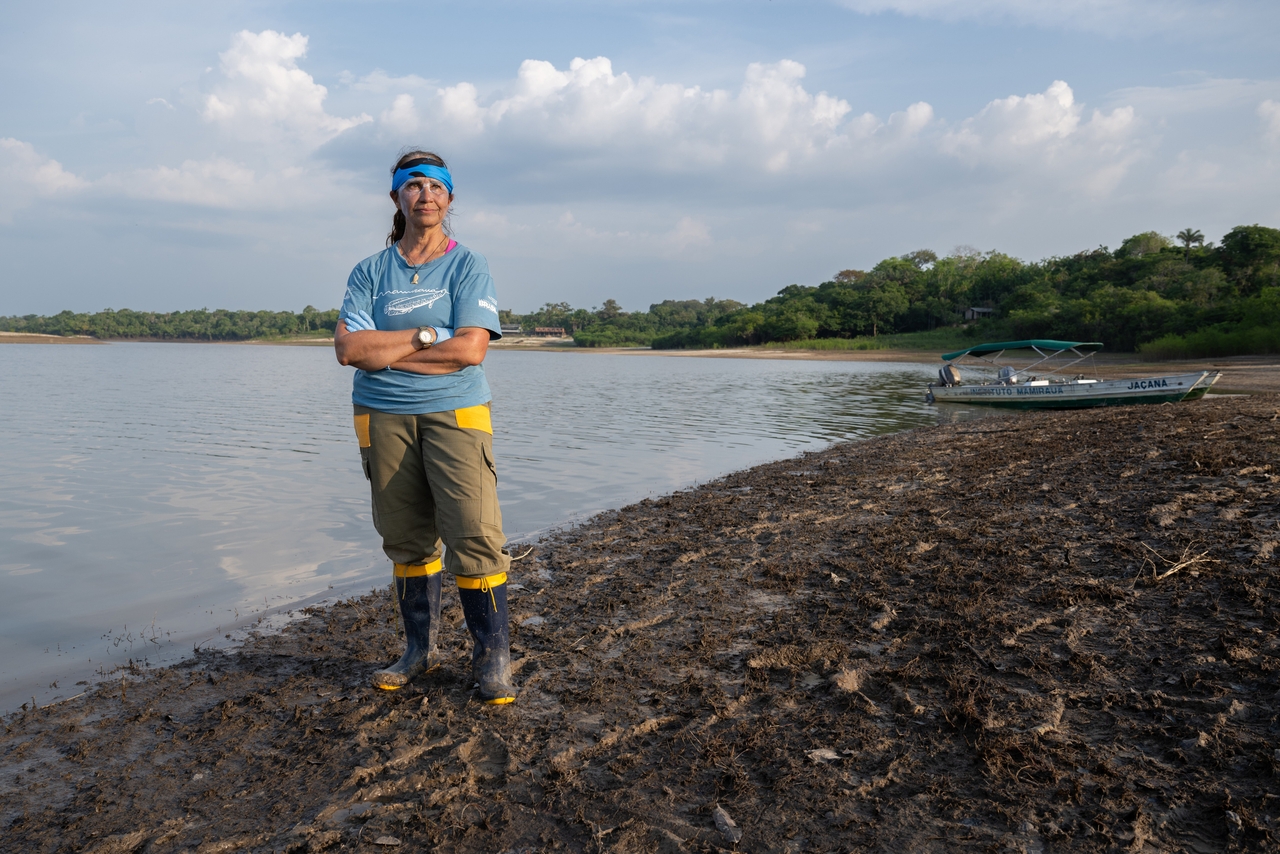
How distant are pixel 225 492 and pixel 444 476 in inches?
304

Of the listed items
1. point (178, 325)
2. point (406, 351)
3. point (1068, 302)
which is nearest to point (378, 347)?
point (406, 351)

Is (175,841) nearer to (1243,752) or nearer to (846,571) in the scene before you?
(1243,752)

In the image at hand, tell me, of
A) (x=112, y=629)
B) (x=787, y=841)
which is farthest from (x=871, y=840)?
(x=112, y=629)

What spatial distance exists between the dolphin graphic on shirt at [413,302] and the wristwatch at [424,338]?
0.15 metres

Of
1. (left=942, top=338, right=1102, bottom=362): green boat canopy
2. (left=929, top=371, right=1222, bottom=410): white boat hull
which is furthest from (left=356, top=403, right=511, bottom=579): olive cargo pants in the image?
(left=942, top=338, right=1102, bottom=362): green boat canopy

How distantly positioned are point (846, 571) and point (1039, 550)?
1.32m

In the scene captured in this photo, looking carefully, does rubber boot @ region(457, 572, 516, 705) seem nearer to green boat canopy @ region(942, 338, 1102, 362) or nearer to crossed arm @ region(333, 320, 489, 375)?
crossed arm @ region(333, 320, 489, 375)

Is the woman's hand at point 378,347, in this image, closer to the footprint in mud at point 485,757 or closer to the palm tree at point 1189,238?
the footprint in mud at point 485,757

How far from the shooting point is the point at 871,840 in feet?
7.34

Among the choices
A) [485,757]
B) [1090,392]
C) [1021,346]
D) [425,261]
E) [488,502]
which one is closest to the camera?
[485,757]

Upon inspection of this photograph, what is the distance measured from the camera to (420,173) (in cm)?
333

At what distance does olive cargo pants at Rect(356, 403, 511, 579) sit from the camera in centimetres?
320

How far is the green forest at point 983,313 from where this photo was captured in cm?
4419

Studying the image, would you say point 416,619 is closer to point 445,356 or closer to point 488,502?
point 488,502
